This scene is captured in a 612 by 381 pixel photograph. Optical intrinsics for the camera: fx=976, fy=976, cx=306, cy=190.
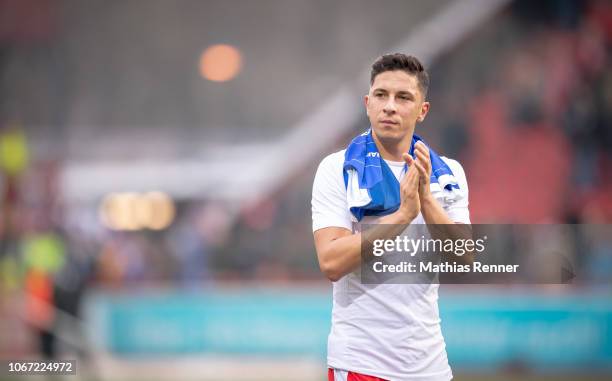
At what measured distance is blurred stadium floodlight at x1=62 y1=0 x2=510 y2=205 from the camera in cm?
2119

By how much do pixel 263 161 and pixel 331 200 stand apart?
19124mm

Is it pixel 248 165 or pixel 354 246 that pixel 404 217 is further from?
pixel 248 165

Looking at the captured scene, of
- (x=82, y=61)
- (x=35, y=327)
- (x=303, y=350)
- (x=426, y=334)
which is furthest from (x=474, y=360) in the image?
(x=82, y=61)

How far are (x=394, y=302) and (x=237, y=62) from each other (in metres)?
21.4

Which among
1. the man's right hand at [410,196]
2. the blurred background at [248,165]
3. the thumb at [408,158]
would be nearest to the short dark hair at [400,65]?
the thumb at [408,158]

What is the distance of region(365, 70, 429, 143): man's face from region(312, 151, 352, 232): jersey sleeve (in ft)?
0.73

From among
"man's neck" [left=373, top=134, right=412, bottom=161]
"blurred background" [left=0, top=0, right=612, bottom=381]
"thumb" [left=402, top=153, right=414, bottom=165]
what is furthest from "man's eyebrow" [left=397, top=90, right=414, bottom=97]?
"blurred background" [left=0, top=0, right=612, bottom=381]

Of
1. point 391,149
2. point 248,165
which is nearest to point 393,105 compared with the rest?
point 391,149

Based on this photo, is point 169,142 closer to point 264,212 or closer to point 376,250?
point 264,212

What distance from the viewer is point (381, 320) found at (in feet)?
12.9

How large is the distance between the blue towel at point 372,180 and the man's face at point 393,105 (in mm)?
103

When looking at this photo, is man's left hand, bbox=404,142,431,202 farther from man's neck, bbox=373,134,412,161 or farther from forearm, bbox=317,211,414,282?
man's neck, bbox=373,134,412,161

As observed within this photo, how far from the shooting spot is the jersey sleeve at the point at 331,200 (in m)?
3.91

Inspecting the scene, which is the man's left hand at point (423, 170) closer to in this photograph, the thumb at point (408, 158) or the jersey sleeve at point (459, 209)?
the thumb at point (408, 158)
